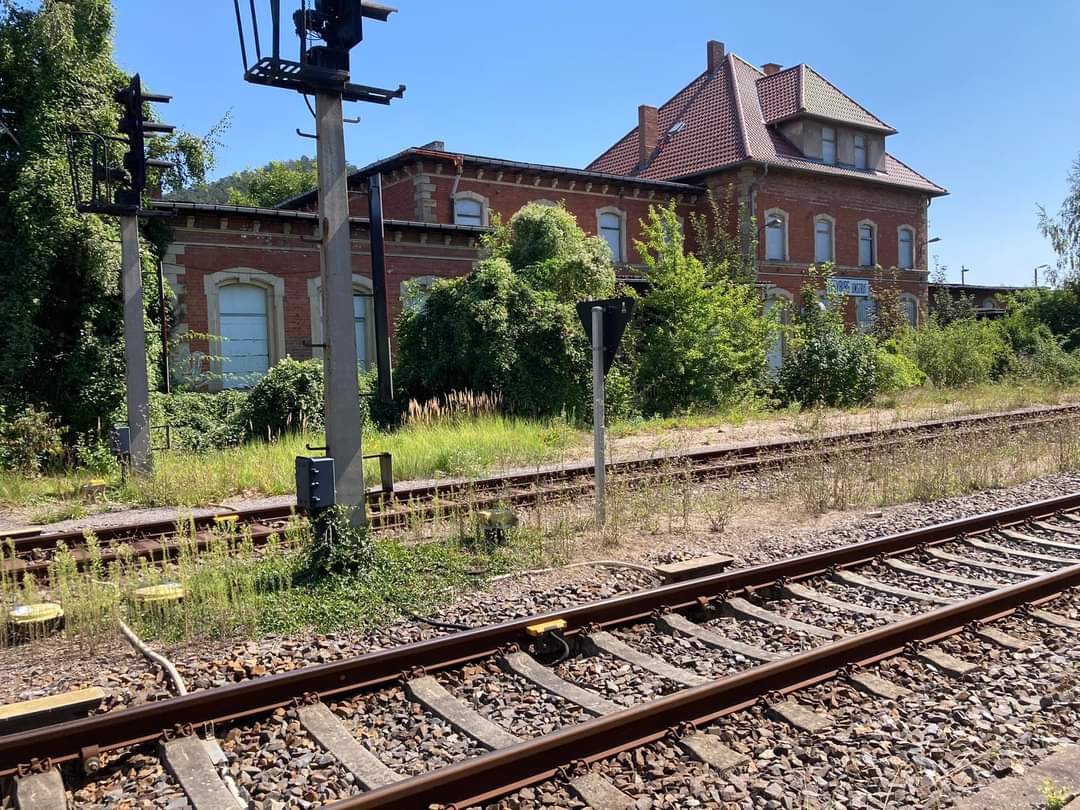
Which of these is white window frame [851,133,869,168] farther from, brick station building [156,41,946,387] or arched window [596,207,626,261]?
arched window [596,207,626,261]

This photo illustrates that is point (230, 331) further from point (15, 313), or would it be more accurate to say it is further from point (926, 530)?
point (926, 530)

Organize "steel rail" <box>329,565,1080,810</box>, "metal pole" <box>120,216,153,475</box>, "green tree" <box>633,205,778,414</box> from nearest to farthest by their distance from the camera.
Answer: "steel rail" <box>329,565,1080,810</box>, "metal pole" <box>120,216,153,475</box>, "green tree" <box>633,205,778,414</box>

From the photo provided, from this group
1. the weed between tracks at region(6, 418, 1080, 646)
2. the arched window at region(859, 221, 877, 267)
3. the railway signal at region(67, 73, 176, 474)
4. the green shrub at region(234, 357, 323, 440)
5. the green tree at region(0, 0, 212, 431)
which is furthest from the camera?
the arched window at region(859, 221, 877, 267)

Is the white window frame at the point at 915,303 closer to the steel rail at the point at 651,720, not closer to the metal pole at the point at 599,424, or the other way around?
the metal pole at the point at 599,424

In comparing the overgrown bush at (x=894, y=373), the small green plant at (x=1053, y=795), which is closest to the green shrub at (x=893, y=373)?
the overgrown bush at (x=894, y=373)

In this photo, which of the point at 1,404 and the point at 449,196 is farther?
the point at 449,196

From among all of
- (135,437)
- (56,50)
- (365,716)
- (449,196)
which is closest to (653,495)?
(365,716)

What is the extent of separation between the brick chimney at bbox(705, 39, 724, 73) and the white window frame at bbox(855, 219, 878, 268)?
32.0 ft

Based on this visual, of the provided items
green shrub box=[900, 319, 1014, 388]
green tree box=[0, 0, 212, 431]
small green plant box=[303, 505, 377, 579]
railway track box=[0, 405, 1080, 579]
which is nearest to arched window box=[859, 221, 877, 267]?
green shrub box=[900, 319, 1014, 388]

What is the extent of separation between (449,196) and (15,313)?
1563 cm

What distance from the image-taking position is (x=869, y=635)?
5137mm

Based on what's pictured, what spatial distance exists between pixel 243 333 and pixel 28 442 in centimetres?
790

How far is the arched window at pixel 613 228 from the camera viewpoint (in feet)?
104

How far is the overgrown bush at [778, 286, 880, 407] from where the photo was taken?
23.9 m
